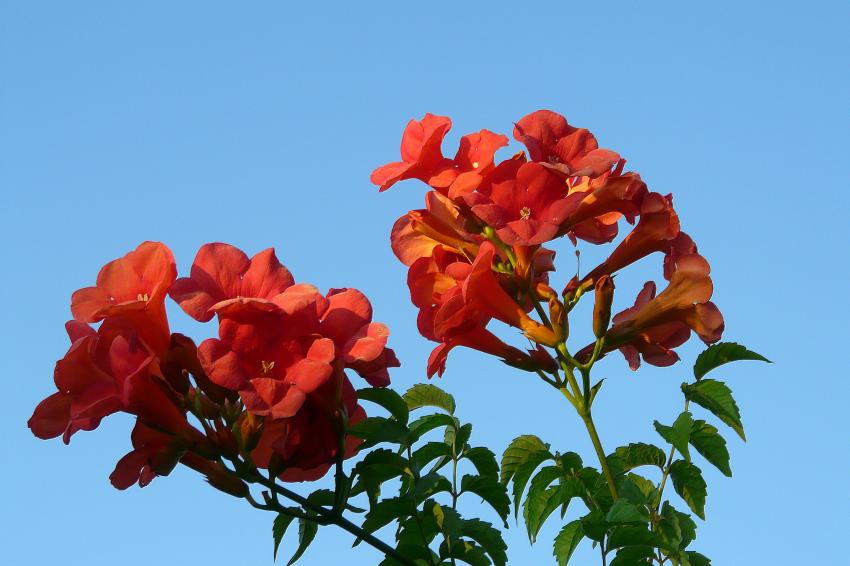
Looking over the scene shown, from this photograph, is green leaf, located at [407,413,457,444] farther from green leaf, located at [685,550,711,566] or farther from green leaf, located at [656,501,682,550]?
green leaf, located at [685,550,711,566]

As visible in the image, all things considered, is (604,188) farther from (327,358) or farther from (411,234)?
(327,358)

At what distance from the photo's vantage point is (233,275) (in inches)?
139

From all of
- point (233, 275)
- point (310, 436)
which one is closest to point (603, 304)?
point (310, 436)

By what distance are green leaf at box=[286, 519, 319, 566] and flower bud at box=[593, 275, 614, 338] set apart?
111 cm

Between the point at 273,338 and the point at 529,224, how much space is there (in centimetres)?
91

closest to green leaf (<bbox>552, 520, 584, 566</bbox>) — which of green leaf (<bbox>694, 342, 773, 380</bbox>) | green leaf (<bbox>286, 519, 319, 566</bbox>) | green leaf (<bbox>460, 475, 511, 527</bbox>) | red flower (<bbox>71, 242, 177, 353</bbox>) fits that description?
green leaf (<bbox>460, 475, 511, 527</bbox>)

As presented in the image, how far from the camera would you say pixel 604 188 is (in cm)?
381

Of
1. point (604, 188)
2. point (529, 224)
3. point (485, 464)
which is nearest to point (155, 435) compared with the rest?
point (485, 464)

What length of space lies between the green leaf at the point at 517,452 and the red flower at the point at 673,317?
15.7 inches

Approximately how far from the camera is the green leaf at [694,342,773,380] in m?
3.78

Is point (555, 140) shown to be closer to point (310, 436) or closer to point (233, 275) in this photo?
point (233, 275)

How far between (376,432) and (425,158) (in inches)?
40.5

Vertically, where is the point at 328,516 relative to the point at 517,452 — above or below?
below

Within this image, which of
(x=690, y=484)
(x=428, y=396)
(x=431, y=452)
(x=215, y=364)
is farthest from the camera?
(x=428, y=396)
